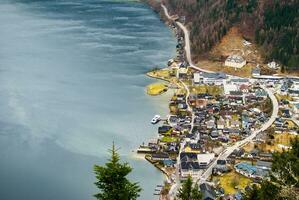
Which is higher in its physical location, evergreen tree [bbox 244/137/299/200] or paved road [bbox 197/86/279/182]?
evergreen tree [bbox 244/137/299/200]

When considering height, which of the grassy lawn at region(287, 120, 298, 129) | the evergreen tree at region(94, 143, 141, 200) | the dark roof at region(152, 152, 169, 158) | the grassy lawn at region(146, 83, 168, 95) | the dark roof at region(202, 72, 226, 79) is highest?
the evergreen tree at region(94, 143, 141, 200)

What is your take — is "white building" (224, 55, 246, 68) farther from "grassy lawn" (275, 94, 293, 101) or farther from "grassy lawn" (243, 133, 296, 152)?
"grassy lawn" (243, 133, 296, 152)

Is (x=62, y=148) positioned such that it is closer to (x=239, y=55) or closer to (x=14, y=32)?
(x=239, y=55)

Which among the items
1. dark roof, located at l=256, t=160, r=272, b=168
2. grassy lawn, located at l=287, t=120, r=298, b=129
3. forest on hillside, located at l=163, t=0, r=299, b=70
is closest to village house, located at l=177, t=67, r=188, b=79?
forest on hillside, located at l=163, t=0, r=299, b=70

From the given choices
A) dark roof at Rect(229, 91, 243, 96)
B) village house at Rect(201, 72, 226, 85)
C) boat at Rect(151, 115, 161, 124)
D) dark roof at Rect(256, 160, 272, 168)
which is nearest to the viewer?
dark roof at Rect(256, 160, 272, 168)

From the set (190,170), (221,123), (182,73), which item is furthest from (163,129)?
(182,73)

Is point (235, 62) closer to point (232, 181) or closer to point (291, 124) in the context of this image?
point (291, 124)
